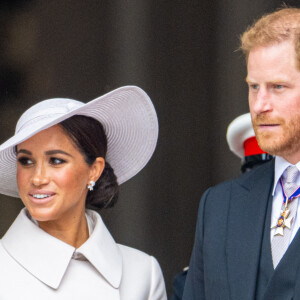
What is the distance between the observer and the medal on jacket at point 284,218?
3.06 m

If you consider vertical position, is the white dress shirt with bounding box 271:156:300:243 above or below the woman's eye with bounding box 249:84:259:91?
below

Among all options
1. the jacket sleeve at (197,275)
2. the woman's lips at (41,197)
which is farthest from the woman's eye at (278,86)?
the woman's lips at (41,197)

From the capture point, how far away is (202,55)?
5.11m

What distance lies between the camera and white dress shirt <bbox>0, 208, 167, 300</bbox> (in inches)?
131

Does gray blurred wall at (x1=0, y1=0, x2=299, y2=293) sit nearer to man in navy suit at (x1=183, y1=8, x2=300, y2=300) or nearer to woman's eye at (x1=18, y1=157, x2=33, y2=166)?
woman's eye at (x1=18, y1=157, x2=33, y2=166)

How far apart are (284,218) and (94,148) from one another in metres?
0.87

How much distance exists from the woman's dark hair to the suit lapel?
1.96ft

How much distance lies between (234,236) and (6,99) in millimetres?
2099

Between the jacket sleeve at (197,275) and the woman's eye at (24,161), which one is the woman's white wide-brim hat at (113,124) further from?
the jacket sleeve at (197,275)

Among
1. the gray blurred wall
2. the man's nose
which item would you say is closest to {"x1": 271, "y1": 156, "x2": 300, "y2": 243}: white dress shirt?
the man's nose

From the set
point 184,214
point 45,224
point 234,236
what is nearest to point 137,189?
point 184,214

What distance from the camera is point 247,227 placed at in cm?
315

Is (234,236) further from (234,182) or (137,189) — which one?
(137,189)

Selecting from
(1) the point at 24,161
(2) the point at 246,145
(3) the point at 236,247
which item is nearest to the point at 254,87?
(3) the point at 236,247
